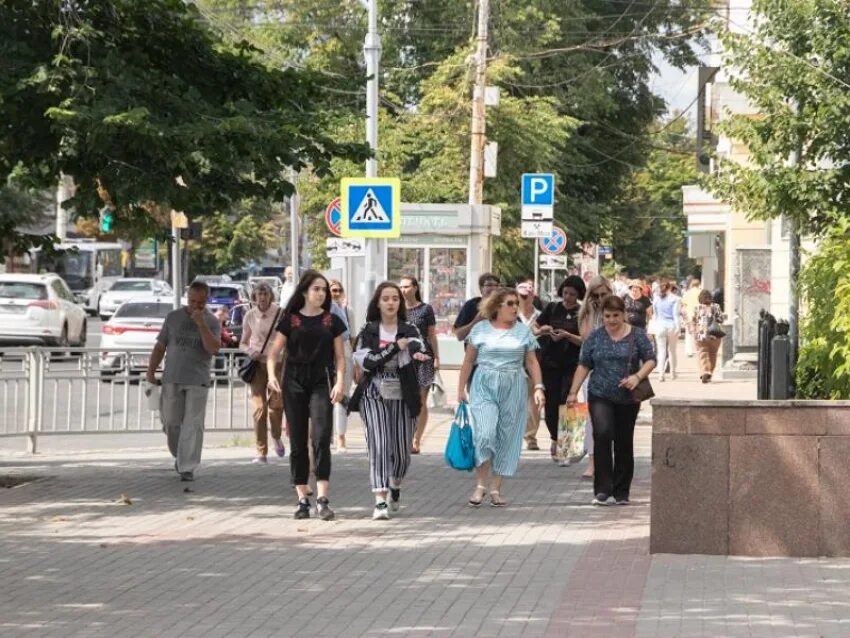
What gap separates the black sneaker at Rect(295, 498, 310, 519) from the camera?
1323cm

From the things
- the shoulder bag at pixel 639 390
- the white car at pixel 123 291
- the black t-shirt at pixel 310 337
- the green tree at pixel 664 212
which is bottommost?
the shoulder bag at pixel 639 390

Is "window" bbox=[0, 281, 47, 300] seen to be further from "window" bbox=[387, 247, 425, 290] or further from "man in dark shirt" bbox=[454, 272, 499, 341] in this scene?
"man in dark shirt" bbox=[454, 272, 499, 341]

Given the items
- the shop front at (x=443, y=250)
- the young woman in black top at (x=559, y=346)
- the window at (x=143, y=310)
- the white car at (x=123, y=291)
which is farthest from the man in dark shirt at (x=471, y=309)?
the white car at (x=123, y=291)

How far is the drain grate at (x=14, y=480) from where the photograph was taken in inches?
619

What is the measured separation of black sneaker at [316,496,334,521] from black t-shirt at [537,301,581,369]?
462 centimetres

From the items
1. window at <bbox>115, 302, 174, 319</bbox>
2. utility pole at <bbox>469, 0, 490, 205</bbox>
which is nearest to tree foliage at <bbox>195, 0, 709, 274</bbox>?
utility pole at <bbox>469, 0, 490, 205</bbox>

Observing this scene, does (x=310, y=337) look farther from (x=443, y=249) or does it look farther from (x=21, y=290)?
(x=21, y=290)

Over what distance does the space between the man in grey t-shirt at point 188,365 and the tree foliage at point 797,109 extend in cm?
683

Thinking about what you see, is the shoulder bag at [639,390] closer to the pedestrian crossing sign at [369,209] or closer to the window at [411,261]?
the pedestrian crossing sign at [369,209]

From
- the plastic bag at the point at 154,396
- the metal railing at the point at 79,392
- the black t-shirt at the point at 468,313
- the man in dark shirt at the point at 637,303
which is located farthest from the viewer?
the man in dark shirt at the point at 637,303

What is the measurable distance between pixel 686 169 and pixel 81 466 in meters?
88.9

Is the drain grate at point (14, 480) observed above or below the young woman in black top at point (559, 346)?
below

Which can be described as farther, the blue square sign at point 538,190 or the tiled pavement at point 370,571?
the blue square sign at point 538,190

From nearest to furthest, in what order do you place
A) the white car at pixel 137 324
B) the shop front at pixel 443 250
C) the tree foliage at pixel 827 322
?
the tree foliage at pixel 827 322 → the white car at pixel 137 324 → the shop front at pixel 443 250
